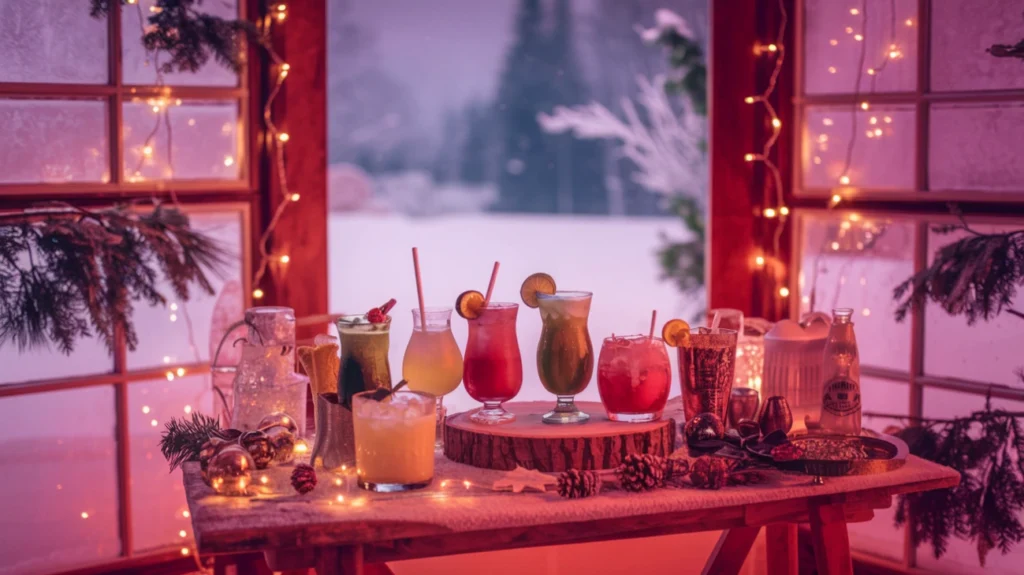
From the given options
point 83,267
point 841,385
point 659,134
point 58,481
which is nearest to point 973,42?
point 841,385

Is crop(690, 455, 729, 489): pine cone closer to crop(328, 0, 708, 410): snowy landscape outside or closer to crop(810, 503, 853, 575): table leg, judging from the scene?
crop(810, 503, 853, 575): table leg

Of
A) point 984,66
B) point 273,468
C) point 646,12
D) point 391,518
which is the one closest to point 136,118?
point 273,468

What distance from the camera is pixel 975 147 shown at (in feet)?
8.73

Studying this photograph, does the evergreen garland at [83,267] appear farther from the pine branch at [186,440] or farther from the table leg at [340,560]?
the table leg at [340,560]

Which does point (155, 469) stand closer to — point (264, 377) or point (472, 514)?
point (264, 377)

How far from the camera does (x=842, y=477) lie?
5.81 feet

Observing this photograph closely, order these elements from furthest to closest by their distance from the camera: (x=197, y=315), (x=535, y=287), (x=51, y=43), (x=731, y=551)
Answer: (x=197, y=315)
(x=51, y=43)
(x=731, y=551)
(x=535, y=287)

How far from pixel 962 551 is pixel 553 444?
1.45 meters

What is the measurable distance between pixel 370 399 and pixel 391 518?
0.19 metres

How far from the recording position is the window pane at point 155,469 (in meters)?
2.81

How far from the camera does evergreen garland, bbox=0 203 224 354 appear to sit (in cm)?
223

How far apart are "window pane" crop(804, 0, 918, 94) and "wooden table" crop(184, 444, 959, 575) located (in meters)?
1.34

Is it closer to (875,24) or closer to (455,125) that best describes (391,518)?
(875,24)

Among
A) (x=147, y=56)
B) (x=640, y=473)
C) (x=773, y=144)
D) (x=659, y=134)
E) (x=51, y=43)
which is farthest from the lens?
(x=659, y=134)
